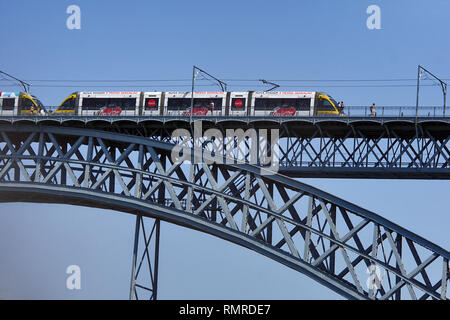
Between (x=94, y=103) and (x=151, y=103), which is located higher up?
(x=151, y=103)

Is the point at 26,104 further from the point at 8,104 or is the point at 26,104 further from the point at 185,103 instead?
the point at 185,103

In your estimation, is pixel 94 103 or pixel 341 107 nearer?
pixel 341 107

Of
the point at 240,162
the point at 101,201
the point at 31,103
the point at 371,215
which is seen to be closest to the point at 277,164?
the point at 240,162

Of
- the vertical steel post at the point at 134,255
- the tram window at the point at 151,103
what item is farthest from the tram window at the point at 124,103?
the vertical steel post at the point at 134,255

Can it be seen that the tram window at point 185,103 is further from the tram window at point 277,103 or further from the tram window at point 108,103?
the tram window at point 108,103

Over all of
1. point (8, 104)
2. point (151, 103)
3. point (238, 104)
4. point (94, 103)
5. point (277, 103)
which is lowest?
point (8, 104)

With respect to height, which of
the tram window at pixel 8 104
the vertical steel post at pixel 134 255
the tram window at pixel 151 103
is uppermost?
the tram window at pixel 151 103

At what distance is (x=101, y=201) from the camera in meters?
63.6

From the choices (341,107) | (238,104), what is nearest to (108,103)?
(238,104)

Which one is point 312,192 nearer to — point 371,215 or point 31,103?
point 371,215
